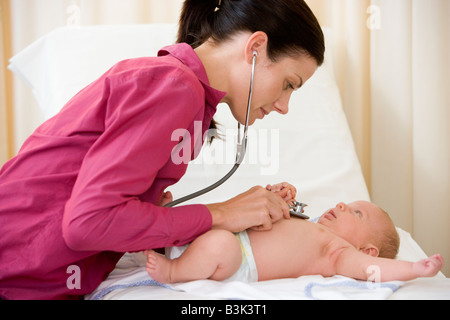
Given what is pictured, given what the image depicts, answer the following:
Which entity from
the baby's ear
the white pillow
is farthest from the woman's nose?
the white pillow

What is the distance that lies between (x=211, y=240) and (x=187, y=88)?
1.06 feet

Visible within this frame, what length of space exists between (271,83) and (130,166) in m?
0.44

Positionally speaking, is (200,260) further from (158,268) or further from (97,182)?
(97,182)

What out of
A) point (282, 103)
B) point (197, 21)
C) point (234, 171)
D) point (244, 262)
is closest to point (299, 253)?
point (244, 262)

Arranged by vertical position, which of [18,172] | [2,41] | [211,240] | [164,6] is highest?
[164,6]

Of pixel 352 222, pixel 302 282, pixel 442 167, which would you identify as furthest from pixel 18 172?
pixel 442 167

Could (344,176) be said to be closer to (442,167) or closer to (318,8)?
(442,167)

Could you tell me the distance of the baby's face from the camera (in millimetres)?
1325

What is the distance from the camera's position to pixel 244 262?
1093 millimetres

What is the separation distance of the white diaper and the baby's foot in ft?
0.18

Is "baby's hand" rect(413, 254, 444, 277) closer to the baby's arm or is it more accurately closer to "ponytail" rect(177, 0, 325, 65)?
the baby's arm

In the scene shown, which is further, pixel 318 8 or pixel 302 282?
pixel 318 8

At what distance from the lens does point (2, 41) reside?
2.22 m
